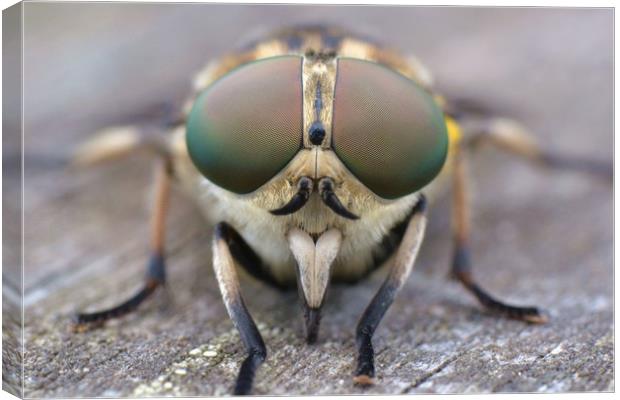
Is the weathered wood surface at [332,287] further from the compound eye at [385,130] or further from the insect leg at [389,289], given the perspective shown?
the compound eye at [385,130]

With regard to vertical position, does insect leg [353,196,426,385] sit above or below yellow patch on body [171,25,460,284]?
below

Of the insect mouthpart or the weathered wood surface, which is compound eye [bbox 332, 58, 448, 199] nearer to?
the insect mouthpart

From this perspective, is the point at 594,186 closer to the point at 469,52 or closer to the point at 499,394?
the point at 469,52

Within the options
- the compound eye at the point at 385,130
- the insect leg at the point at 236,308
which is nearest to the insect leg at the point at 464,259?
the compound eye at the point at 385,130

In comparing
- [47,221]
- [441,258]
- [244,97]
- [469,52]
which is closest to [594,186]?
[441,258]

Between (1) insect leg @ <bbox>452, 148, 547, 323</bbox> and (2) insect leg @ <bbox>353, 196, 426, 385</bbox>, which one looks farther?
(1) insect leg @ <bbox>452, 148, 547, 323</bbox>

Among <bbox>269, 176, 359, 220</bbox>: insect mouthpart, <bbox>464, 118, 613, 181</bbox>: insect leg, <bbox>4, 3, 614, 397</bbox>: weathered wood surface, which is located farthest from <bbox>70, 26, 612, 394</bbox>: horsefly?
<bbox>464, 118, 613, 181</bbox>: insect leg
